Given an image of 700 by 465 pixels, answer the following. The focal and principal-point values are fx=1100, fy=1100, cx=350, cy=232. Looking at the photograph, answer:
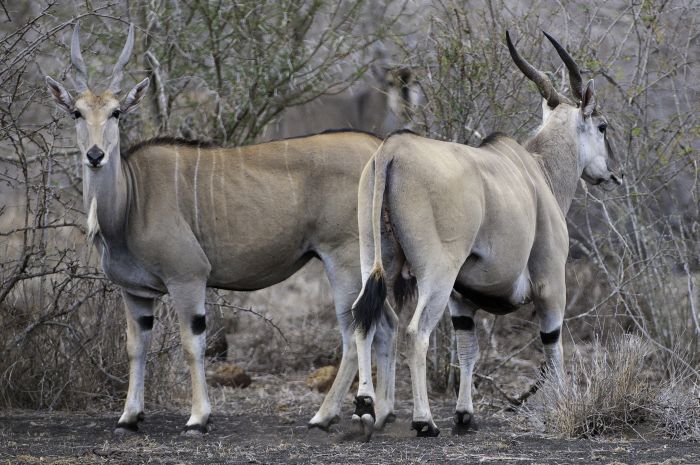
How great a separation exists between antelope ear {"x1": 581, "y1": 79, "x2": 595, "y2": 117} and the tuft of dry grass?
1625 mm

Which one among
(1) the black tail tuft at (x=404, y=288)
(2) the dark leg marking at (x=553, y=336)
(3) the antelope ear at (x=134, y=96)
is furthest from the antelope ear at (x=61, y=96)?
(2) the dark leg marking at (x=553, y=336)

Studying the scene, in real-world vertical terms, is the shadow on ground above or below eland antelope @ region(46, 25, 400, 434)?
below

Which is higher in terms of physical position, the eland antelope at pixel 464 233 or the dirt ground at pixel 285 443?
the eland antelope at pixel 464 233

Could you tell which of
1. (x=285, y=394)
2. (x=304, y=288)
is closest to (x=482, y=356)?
(x=285, y=394)

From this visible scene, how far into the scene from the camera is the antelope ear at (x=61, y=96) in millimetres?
5828

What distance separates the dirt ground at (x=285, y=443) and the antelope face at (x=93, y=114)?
1.46 meters

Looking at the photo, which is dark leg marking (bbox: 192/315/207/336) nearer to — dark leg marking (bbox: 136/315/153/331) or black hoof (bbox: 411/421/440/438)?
dark leg marking (bbox: 136/315/153/331)

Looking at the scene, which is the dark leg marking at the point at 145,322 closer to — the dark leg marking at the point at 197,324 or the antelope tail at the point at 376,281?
the dark leg marking at the point at 197,324

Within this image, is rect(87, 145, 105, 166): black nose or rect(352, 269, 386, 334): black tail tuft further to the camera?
rect(87, 145, 105, 166): black nose

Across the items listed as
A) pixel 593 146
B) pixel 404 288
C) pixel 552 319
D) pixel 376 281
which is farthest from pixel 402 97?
pixel 376 281

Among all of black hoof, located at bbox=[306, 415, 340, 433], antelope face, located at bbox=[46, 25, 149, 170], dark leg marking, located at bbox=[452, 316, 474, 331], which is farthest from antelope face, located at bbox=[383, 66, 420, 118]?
black hoof, located at bbox=[306, 415, 340, 433]

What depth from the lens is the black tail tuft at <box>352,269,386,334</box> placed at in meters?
5.19

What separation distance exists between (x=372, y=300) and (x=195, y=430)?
1.38 metres

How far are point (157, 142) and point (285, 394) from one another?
228 centimetres
